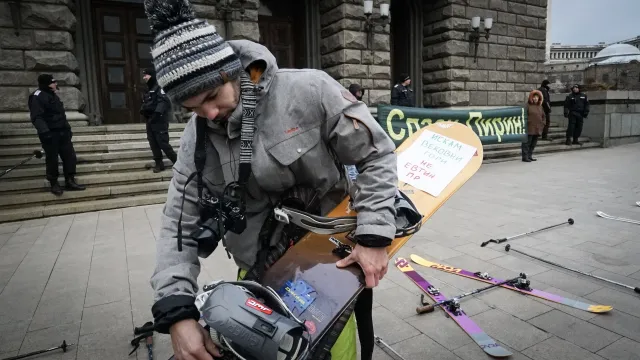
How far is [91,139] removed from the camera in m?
8.01

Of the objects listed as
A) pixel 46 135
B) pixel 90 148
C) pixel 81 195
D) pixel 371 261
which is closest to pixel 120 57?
pixel 90 148

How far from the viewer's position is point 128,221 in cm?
580

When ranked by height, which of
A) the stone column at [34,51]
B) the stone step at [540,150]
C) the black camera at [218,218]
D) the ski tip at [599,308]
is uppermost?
the stone column at [34,51]

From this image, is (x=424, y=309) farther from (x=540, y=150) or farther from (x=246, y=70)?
(x=540, y=150)

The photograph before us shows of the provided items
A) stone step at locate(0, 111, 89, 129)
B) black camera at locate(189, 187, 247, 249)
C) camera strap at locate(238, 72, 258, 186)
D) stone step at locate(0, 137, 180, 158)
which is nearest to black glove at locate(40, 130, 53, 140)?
stone step at locate(0, 137, 180, 158)

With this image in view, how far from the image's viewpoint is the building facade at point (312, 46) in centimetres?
805

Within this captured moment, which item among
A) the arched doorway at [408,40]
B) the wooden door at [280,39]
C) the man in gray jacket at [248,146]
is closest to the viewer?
the man in gray jacket at [248,146]

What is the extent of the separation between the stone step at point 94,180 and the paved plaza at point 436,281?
0.97 m

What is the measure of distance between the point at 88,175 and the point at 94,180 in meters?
0.29

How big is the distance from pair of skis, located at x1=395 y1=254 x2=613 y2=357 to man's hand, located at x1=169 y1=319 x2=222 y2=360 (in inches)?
75.2

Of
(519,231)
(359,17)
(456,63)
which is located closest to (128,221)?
(519,231)

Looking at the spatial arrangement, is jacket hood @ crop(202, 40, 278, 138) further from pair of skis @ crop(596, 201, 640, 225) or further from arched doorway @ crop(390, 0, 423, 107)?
arched doorway @ crop(390, 0, 423, 107)

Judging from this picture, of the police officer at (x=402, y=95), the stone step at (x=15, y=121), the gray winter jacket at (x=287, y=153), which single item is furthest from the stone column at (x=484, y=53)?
the gray winter jacket at (x=287, y=153)

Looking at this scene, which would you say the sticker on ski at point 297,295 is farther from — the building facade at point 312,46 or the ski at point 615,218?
the building facade at point 312,46
